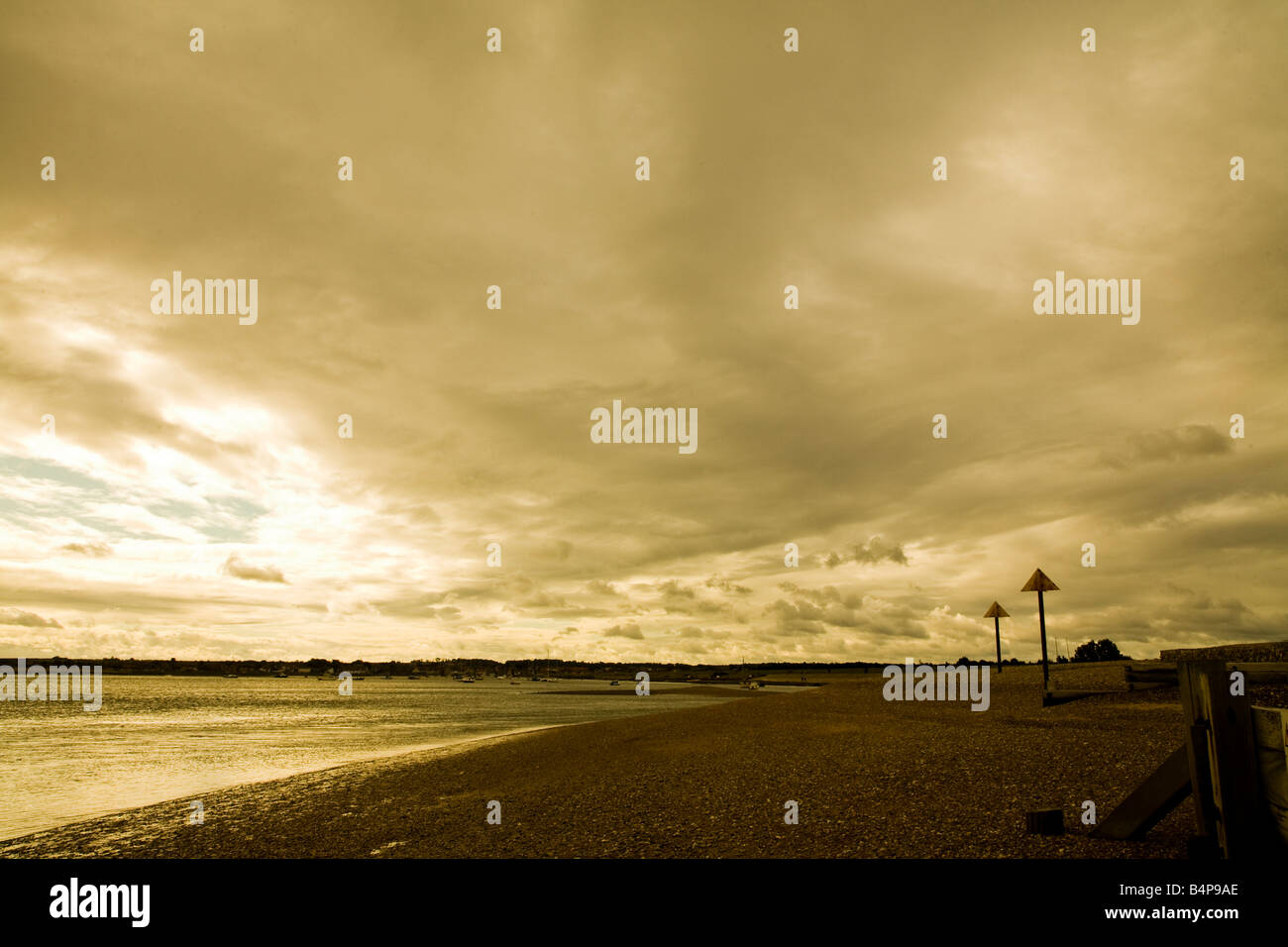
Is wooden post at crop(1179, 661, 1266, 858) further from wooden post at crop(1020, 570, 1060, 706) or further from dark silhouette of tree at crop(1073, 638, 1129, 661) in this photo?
dark silhouette of tree at crop(1073, 638, 1129, 661)

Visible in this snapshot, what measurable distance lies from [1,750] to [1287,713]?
172 ft

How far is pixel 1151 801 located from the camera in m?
9.05

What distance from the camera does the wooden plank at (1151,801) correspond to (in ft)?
27.8

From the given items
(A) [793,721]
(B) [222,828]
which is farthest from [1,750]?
(A) [793,721]

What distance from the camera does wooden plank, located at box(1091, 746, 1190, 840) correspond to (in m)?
8.46

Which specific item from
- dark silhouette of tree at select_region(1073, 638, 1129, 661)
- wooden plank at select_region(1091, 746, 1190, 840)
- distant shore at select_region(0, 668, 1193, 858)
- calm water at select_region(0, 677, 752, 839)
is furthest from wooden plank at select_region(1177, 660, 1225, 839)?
dark silhouette of tree at select_region(1073, 638, 1129, 661)

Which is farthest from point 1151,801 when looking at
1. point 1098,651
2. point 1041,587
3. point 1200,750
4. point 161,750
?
point 1098,651

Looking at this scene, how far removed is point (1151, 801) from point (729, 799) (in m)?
7.57

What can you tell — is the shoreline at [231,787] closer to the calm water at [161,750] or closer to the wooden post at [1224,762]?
the calm water at [161,750]

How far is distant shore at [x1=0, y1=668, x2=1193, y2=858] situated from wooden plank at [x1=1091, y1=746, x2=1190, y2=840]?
0.27m

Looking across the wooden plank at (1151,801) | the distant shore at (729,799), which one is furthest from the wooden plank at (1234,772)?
the distant shore at (729,799)
